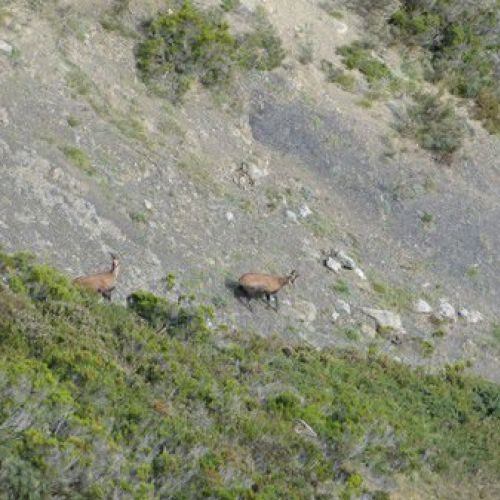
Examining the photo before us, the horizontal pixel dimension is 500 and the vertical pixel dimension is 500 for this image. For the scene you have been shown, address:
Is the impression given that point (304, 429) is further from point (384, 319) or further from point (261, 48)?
point (261, 48)

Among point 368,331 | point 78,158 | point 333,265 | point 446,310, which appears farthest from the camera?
point 446,310

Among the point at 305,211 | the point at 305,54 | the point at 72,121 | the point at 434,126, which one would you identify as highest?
the point at 305,54

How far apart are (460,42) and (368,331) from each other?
14.5 metres

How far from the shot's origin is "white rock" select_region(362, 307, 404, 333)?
21.1 metres

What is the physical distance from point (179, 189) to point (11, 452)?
12.7 m

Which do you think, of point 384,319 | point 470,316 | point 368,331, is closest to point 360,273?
point 384,319

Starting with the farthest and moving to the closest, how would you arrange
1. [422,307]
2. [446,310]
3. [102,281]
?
[446,310]
[422,307]
[102,281]

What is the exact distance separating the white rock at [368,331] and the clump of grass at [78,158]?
21.1 feet

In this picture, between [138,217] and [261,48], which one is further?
[261,48]

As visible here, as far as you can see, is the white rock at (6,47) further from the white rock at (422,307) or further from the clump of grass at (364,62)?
the clump of grass at (364,62)

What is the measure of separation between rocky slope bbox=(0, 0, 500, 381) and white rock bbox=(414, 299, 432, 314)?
4.7 inches

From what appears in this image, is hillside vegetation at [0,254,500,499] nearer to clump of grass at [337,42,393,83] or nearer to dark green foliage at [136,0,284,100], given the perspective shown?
dark green foliage at [136,0,284,100]

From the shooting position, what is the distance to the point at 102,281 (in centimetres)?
1641

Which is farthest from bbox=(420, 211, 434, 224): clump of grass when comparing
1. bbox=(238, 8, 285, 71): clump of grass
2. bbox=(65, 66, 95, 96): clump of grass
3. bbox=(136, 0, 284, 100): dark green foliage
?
bbox=(65, 66, 95, 96): clump of grass
